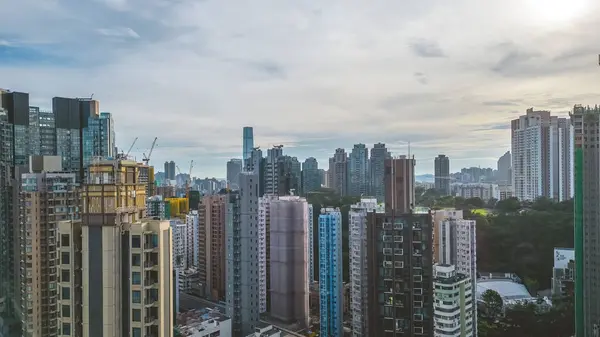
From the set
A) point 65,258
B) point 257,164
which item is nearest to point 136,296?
point 65,258

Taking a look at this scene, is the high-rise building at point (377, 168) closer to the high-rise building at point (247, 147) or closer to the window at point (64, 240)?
the high-rise building at point (247, 147)

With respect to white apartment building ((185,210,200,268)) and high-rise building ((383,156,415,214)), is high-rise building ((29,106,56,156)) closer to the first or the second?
white apartment building ((185,210,200,268))

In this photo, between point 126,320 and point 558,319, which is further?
point 558,319

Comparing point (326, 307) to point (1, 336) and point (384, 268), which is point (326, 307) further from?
point (1, 336)

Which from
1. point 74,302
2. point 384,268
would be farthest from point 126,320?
point 384,268

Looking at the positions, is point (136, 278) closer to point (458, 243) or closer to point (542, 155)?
point (458, 243)
